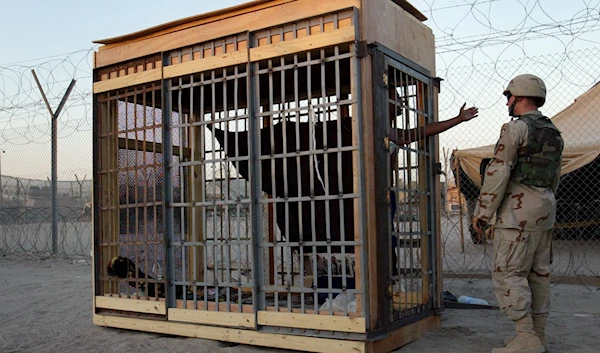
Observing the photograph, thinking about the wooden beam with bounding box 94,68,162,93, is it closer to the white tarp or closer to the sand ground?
the sand ground

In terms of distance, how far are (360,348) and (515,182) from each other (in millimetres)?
1554

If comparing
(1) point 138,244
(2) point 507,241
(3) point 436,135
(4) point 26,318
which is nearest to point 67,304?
(4) point 26,318

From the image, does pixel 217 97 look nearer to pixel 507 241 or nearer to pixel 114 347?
pixel 114 347

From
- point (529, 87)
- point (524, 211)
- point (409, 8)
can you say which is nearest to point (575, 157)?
point (409, 8)

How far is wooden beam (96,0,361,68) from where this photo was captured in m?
4.10

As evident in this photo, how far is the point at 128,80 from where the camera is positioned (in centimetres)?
512

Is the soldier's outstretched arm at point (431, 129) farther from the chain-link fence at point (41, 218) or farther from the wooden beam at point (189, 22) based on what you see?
the chain-link fence at point (41, 218)

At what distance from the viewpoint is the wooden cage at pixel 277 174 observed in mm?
3922

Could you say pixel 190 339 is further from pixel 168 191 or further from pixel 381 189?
pixel 381 189

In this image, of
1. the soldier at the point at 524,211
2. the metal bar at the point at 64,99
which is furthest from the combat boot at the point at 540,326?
the metal bar at the point at 64,99

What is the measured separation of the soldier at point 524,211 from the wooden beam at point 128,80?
291 cm

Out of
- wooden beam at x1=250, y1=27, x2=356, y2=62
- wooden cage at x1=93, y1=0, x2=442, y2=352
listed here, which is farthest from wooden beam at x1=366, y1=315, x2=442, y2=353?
wooden beam at x1=250, y1=27, x2=356, y2=62

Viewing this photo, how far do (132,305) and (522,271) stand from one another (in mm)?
3288

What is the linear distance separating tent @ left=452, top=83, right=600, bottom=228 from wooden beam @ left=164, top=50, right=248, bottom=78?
6469 millimetres
